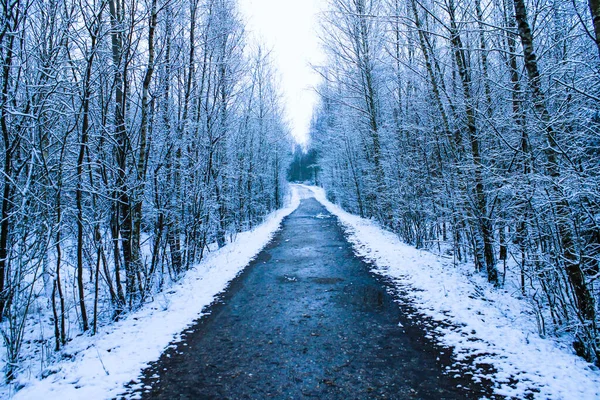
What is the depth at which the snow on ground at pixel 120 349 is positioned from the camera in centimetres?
335

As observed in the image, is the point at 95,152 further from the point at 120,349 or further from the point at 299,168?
the point at 299,168

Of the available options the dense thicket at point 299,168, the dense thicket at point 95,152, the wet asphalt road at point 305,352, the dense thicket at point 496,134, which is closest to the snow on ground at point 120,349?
the wet asphalt road at point 305,352

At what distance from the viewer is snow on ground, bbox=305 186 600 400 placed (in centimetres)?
303

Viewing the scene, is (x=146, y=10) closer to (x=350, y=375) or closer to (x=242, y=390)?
(x=242, y=390)

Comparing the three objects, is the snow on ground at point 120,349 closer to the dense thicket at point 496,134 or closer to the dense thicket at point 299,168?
the dense thicket at point 496,134

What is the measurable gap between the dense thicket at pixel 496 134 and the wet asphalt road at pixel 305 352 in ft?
5.64

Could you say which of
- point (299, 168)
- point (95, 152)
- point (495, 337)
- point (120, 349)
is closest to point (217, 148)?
point (95, 152)

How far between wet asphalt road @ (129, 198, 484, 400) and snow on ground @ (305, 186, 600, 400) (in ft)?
1.09

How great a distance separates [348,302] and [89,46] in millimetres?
5801

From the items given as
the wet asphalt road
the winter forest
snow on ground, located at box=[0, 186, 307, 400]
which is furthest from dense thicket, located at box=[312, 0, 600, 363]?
snow on ground, located at box=[0, 186, 307, 400]

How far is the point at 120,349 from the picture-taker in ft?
13.7

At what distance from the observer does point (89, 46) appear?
15.4 feet

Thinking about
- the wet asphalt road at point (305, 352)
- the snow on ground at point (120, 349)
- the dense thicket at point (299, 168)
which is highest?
the dense thicket at point (299, 168)

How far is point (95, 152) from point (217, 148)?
585cm
